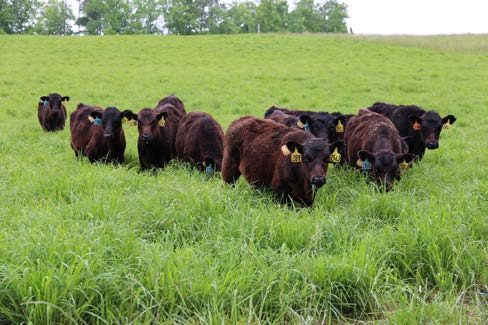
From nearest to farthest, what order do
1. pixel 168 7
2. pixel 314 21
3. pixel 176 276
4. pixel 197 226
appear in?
pixel 176 276, pixel 197 226, pixel 168 7, pixel 314 21

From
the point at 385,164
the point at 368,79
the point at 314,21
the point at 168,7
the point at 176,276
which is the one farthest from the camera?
the point at 314,21

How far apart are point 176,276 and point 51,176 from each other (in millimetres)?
4259

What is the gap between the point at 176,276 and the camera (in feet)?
12.4

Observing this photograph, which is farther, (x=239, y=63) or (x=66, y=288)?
(x=239, y=63)

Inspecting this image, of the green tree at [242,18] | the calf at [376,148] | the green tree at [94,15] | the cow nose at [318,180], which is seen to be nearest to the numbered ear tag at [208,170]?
the calf at [376,148]

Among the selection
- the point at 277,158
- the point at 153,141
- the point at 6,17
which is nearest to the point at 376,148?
the point at 277,158

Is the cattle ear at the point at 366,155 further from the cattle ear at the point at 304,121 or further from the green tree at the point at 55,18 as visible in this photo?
the green tree at the point at 55,18

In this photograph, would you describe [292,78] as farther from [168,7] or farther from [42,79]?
[168,7]

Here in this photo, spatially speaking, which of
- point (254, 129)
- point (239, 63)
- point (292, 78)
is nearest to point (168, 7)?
point (239, 63)

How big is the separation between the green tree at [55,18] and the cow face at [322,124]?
296ft

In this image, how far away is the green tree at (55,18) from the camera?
90688mm

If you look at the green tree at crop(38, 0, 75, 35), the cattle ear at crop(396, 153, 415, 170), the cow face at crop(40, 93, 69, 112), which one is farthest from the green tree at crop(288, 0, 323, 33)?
the cattle ear at crop(396, 153, 415, 170)

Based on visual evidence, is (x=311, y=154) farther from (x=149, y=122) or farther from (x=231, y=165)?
(x=149, y=122)

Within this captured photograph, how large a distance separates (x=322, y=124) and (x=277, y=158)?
7.21ft
